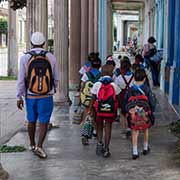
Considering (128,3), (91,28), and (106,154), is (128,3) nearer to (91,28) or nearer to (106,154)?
(91,28)

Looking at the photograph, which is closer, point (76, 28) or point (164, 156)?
point (164, 156)

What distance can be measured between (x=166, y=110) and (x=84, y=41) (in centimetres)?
809

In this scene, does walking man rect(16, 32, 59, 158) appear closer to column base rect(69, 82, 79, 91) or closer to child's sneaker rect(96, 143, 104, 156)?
child's sneaker rect(96, 143, 104, 156)

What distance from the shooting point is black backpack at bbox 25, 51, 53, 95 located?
729cm

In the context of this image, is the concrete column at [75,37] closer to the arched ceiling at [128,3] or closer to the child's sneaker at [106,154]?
the child's sneaker at [106,154]

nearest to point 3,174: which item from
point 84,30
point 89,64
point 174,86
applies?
point 89,64

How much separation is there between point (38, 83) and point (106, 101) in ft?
3.33

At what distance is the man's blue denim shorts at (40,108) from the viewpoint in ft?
24.4

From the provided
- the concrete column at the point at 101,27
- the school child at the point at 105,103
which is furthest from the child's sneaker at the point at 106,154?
the concrete column at the point at 101,27

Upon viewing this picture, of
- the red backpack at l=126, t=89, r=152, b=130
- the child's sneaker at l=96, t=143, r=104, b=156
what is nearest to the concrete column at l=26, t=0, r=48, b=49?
the child's sneaker at l=96, t=143, r=104, b=156

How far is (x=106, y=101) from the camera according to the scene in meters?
7.51

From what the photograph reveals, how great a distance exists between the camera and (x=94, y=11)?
23.5 meters

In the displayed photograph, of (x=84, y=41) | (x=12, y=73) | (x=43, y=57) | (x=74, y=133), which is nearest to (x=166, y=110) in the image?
(x=74, y=133)

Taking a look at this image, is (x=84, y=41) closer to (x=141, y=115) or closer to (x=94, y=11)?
(x=94, y=11)
